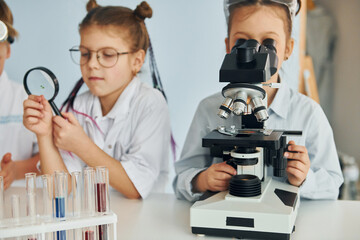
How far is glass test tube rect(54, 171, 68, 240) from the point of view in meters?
1.16

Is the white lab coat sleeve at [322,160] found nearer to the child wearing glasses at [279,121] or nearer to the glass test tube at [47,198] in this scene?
the child wearing glasses at [279,121]

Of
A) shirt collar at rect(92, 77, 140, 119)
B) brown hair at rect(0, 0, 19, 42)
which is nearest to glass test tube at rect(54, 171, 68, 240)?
shirt collar at rect(92, 77, 140, 119)

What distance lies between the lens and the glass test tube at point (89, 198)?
1.19m

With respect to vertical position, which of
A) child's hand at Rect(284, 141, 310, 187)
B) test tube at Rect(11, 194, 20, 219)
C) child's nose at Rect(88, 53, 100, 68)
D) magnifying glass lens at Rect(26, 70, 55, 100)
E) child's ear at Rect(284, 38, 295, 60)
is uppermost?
child's ear at Rect(284, 38, 295, 60)

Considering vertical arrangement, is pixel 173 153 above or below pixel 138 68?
below

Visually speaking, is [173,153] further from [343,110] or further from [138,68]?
[343,110]

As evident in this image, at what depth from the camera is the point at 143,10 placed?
189 centimetres

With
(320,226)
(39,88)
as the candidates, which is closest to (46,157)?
(39,88)

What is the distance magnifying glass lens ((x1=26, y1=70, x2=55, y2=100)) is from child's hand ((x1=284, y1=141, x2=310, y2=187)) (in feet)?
2.98

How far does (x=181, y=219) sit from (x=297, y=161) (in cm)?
41

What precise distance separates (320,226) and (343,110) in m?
0.83

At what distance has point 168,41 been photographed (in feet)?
6.22

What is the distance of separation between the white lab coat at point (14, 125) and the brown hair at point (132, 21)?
515mm

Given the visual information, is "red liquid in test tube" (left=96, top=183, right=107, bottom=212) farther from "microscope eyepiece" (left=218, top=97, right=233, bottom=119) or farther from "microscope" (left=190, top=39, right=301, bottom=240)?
"microscope eyepiece" (left=218, top=97, right=233, bottom=119)
